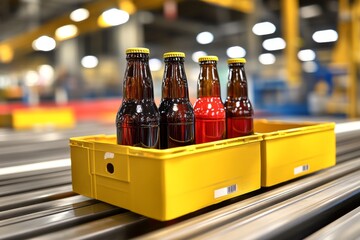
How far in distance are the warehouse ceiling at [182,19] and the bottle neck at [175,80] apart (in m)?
4.45

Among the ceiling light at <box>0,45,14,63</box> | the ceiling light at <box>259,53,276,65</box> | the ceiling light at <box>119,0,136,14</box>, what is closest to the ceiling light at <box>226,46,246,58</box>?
the ceiling light at <box>259,53,276,65</box>

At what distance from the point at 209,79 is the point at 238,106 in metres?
0.14

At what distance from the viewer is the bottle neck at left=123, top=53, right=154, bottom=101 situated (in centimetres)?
94

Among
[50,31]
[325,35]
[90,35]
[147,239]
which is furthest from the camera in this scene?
[325,35]

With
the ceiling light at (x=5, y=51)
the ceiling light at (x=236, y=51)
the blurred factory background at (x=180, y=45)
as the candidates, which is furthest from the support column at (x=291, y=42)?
the ceiling light at (x=236, y=51)

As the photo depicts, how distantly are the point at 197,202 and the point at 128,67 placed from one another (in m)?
0.39

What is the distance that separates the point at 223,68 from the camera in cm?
1738

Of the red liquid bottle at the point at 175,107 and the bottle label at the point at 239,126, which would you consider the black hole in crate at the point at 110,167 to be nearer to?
the red liquid bottle at the point at 175,107

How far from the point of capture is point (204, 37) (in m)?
15.6

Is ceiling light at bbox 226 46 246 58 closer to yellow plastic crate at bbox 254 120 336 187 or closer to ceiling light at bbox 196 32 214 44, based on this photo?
ceiling light at bbox 196 32 214 44

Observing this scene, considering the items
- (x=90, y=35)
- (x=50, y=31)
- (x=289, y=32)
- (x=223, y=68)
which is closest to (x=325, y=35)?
(x=223, y=68)

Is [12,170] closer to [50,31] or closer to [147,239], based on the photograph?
[147,239]

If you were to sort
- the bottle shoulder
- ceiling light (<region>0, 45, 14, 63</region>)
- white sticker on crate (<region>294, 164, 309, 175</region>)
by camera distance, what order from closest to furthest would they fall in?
1. the bottle shoulder
2. white sticker on crate (<region>294, 164, 309, 175</region>)
3. ceiling light (<region>0, 45, 14, 63</region>)

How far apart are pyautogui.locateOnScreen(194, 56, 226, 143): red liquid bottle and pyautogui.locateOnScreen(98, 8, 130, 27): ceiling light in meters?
3.77
